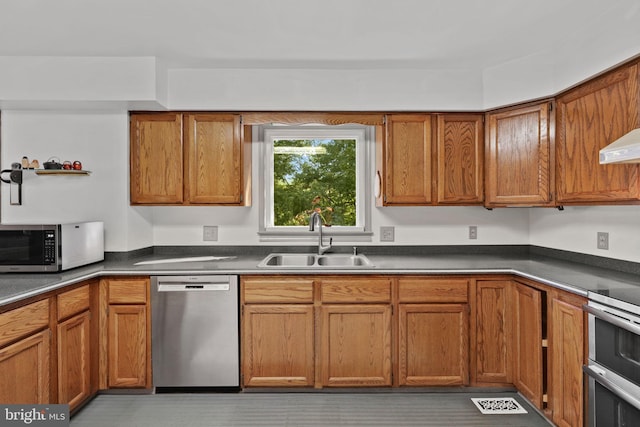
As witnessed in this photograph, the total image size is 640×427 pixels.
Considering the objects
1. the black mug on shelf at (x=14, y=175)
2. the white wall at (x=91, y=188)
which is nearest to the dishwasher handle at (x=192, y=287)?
the white wall at (x=91, y=188)

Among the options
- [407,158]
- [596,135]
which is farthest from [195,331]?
[596,135]

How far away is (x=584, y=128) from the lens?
228cm

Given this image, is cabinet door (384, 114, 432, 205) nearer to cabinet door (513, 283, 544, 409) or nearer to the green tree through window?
the green tree through window

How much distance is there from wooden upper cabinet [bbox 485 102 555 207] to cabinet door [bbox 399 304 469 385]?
3.15ft

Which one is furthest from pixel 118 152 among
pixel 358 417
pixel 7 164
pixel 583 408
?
pixel 583 408

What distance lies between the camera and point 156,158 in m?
2.93

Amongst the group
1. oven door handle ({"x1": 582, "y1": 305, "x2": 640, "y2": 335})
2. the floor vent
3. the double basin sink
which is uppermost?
the double basin sink

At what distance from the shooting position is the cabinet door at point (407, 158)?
2949 mm

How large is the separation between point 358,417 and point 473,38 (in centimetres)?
245

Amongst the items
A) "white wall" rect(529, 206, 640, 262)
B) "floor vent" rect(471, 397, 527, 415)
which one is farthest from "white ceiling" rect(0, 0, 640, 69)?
"floor vent" rect(471, 397, 527, 415)

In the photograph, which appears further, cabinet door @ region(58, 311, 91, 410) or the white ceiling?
cabinet door @ region(58, 311, 91, 410)

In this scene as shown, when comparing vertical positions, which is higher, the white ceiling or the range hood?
the white ceiling

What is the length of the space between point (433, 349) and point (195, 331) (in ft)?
5.26

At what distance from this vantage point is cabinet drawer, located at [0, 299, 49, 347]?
182 centimetres
